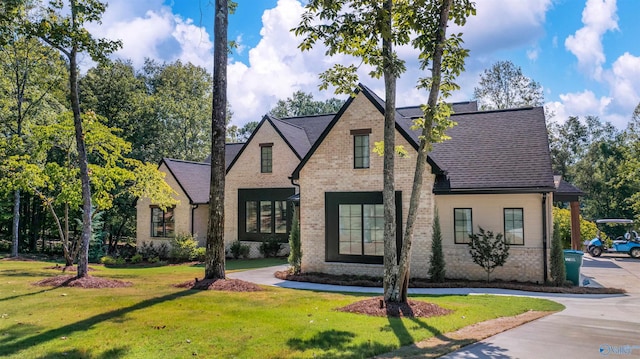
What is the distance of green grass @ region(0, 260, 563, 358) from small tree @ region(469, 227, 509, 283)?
3.24 m

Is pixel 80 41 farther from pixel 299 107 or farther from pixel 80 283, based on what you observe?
pixel 299 107

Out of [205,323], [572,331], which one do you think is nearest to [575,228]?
[572,331]

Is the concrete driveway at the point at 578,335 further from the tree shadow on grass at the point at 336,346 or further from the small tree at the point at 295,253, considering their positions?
the small tree at the point at 295,253

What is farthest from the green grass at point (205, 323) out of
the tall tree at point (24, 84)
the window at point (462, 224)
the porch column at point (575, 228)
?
the tall tree at point (24, 84)

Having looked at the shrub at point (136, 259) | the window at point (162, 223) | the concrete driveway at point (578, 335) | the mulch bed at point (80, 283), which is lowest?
the shrub at point (136, 259)

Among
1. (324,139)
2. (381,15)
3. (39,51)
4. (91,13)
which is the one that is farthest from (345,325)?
(39,51)

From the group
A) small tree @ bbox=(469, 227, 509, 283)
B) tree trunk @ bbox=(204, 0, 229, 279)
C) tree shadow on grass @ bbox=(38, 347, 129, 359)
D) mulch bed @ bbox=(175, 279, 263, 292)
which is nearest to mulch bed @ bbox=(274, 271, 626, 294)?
small tree @ bbox=(469, 227, 509, 283)

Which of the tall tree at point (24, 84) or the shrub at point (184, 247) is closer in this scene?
the shrub at point (184, 247)

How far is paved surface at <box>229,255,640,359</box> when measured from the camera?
7242mm

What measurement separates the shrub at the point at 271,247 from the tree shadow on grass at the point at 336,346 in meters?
17.6

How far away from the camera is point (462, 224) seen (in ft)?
53.4

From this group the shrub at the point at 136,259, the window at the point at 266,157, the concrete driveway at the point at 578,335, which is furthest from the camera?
the window at the point at 266,157

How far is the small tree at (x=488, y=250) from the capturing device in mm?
15547

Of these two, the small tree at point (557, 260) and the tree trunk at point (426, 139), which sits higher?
the tree trunk at point (426, 139)
